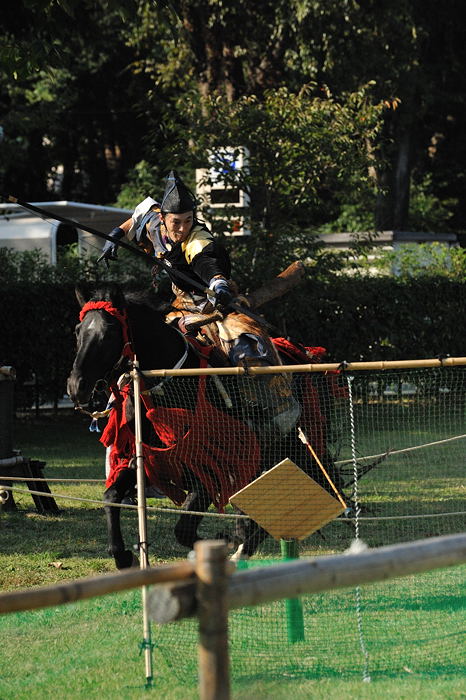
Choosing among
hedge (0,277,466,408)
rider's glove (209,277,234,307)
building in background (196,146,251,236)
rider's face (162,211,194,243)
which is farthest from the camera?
building in background (196,146,251,236)

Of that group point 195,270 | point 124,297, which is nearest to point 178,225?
point 195,270

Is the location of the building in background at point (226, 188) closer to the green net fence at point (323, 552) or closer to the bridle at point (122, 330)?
the green net fence at point (323, 552)

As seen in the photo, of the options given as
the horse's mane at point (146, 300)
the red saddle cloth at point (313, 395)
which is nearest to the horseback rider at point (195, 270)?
the horse's mane at point (146, 300)

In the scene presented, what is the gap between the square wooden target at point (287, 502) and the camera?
5570 mm

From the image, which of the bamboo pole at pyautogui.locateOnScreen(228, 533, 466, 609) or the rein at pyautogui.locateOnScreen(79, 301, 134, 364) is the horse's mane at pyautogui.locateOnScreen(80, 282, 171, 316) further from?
the bamboo pole at pyautogui.locateOnScreen(228, 533, 466, 609)

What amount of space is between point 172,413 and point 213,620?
12.8 feet

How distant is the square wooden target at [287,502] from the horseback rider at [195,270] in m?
1.97

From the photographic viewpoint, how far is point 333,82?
2514cm

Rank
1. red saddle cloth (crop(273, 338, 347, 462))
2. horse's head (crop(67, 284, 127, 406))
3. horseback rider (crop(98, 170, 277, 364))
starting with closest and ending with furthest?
horse's head (crop(67, 284, 127, 406)) < horseback rider (crop(98, 170, 277, 364)) < red saddle cloth (crop(273, 338, 347, 462))

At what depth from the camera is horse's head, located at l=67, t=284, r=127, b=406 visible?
6.75 m

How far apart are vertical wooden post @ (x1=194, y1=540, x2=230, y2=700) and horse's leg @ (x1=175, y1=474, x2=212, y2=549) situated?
408 centimetres

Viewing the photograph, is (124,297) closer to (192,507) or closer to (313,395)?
(192,507)

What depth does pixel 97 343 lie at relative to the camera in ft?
22.2

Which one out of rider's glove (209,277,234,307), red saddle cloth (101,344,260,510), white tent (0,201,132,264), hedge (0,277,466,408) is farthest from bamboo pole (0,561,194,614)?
white tent (0,201,132,264)
